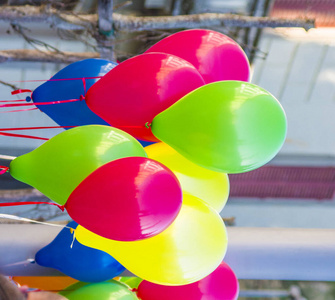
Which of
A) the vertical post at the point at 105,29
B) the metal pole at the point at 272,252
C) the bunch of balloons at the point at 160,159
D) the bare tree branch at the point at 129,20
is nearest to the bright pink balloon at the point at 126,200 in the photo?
the bunch of balloons at the point at 160,159

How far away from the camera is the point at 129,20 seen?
2502mm

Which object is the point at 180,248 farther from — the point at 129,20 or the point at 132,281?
the point at 129,20

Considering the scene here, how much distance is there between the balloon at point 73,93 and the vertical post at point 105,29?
4.17 feet

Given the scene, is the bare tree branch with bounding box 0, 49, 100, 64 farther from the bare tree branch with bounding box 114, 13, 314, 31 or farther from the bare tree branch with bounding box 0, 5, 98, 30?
the bare tree branch with bounding box 114, 13, 314, 31

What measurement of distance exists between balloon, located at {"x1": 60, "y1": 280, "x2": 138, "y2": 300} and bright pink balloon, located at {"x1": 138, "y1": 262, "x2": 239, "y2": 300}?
0.06 meters

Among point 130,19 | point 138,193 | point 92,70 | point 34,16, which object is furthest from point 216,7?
point 138,193

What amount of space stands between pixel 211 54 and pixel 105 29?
4.93 ft

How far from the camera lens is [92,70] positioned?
1.14 m

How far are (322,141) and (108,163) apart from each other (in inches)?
146

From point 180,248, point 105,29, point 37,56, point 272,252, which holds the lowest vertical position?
point 37,56

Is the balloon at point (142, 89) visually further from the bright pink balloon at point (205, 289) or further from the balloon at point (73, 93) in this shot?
the bright pink balloon at point (205, 289)

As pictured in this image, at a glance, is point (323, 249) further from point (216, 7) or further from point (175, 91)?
point (216, 7)

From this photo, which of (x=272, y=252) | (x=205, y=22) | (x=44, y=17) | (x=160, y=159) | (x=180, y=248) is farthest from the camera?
(x=205, y=22)

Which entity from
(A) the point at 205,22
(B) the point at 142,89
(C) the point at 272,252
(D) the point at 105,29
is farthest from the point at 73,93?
(A) the point at 205,22
